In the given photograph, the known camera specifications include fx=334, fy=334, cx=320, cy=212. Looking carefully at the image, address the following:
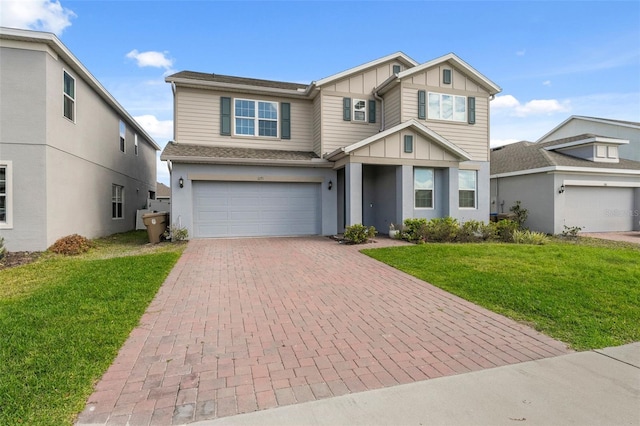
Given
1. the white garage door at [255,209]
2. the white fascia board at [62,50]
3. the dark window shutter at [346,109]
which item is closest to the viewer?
the white fascia board at [62,50]

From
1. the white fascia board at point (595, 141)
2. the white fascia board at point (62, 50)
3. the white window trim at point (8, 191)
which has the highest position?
the white fascia board at point (62, 50)

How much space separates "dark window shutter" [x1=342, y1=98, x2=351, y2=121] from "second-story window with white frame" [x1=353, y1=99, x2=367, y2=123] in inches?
11.3

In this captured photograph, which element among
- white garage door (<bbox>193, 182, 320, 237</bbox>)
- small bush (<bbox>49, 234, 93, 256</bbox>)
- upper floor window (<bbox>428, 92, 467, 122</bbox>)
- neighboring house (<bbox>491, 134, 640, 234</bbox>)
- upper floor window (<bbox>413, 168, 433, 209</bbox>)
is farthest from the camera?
neighboring house (<bbox>491, 134, 640, 234</bbox>)

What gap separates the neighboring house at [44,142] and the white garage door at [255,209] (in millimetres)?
4107

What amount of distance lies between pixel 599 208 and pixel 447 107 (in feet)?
32.2

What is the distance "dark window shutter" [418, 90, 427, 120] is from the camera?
1416 centimetres

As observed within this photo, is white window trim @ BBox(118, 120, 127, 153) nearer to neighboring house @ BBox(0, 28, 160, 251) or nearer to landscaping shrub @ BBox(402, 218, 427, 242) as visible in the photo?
neighboring house @ BBox(0, 28, 160, 251)

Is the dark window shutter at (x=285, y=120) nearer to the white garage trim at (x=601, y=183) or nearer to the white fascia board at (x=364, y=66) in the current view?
the white fascia board at (x=364, y=66)

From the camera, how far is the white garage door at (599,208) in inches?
642

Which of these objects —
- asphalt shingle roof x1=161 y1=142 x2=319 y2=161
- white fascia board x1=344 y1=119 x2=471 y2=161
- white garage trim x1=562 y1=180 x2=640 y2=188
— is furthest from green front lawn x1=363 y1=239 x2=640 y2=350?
→ white garage trim x1=562 y1=180 x2=640 y2=188

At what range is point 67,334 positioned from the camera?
4.04 meters

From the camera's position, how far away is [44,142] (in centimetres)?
991

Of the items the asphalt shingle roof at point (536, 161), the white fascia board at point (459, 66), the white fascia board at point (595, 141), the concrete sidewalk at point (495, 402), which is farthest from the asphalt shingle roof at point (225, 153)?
the white fascia board at point (595, 141)

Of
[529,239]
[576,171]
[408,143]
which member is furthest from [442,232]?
[576,171]
